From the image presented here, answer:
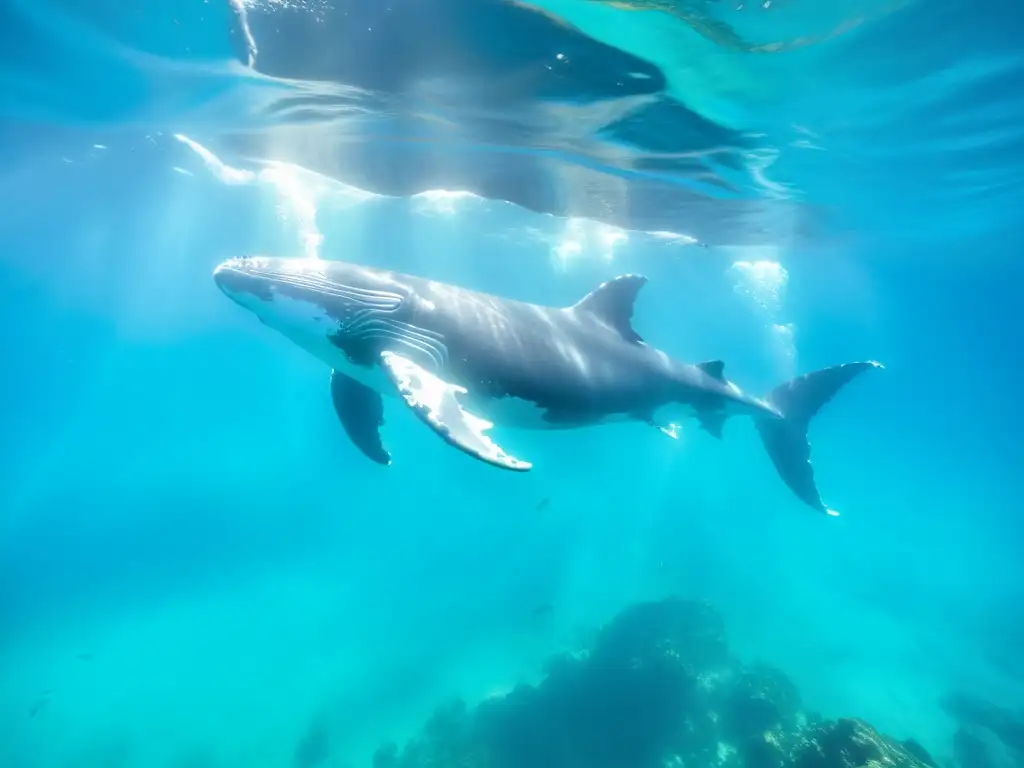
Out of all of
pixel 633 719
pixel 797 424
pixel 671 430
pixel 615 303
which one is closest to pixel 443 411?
pixel 615 303

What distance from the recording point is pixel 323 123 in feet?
54.6

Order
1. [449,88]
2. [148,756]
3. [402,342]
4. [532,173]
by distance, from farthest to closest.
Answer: [148,756] < [532,173] < [449,88] < [402,342]

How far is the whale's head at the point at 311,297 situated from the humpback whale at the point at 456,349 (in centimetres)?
1

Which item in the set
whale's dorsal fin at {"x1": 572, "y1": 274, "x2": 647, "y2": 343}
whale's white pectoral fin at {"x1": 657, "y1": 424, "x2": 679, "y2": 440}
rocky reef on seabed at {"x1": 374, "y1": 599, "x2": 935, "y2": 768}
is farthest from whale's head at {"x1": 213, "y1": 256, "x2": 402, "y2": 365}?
rocky reef on seabed at {"x1": 374, "y1": 599, "x2": 935, "y2": 768}

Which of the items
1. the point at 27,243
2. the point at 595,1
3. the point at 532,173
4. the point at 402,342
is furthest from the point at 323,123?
the point at 27,243

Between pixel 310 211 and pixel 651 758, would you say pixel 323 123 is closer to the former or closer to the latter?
pixel 310 211

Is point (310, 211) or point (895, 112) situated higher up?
point (895, 112)

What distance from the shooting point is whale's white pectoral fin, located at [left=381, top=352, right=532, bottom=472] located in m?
4.82

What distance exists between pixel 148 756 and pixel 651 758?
19.7 meters

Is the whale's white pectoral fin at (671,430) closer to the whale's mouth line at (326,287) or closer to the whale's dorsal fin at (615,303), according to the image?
the whale's dorsal fin at (615,303)

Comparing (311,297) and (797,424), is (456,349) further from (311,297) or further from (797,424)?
(797,424)

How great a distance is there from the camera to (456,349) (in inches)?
256

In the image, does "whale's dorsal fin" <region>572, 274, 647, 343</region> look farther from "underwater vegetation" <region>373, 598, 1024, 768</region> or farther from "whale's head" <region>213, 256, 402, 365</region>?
"underwater vegetation" <region>373, 598, 1024, 768</region>

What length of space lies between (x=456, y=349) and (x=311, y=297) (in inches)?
69.2
